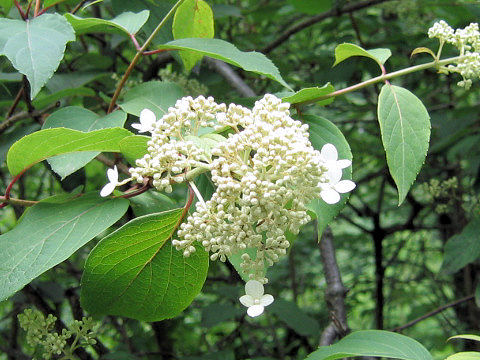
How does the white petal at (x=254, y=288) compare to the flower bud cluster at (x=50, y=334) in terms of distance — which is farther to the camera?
the flower bud cluster at (x=50, y=334)

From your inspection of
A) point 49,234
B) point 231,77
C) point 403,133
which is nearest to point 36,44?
point 49,234

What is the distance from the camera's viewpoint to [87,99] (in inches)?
89.7

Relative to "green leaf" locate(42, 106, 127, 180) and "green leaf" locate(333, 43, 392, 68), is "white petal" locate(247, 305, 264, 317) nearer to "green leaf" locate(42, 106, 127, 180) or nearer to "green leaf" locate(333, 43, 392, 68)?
"green leaf" locate(42, 106, 127, 180)

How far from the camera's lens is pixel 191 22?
1.67 m

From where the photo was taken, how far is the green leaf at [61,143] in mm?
1180

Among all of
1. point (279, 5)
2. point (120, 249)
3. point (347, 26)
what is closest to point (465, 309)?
point (347, 26)

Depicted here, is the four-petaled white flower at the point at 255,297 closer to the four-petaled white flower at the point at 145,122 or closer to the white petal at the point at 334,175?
the white petal at the point at 334,175

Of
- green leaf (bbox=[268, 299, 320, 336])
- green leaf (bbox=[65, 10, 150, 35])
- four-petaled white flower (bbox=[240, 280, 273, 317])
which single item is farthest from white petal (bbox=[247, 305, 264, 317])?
green leaf (bbox=[268, 299, 320, 336])

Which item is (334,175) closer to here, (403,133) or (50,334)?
(403,133)

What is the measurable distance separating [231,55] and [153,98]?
299mm

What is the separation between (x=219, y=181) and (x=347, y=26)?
8.68 ft

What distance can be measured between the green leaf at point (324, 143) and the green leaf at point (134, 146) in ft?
1.30

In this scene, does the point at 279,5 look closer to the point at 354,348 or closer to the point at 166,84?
the point at 166,84

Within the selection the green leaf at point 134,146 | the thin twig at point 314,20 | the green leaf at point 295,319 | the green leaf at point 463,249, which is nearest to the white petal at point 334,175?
the green leaf at point 134,146
